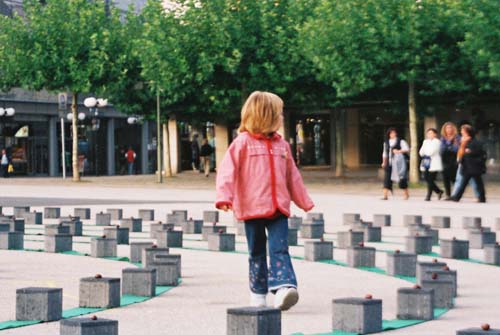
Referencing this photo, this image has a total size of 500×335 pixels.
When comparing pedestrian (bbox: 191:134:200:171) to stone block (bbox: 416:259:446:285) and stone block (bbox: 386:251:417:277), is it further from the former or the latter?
stone block (bbox: 416:259:446:285)

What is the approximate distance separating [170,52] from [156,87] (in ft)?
6.57

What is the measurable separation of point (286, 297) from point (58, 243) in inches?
273

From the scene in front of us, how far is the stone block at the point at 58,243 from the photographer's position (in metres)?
16.3

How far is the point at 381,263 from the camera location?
14891mm

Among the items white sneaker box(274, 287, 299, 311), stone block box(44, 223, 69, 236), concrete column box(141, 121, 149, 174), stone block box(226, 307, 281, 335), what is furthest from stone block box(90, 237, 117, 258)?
concrete column box(141, 121, 149, 174)

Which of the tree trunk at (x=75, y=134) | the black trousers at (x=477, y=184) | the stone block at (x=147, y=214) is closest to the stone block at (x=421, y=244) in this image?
the stone block at (x=147, y=214)

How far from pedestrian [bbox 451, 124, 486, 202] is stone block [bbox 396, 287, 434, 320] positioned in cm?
2034

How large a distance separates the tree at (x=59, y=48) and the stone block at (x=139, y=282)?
3895 centimetres

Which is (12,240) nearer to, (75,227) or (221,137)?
(75,227)

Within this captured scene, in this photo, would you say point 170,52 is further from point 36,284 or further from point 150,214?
point 36,284

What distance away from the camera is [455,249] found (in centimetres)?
1534

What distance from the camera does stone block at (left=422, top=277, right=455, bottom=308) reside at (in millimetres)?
10492

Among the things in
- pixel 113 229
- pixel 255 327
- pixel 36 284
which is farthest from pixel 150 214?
pixel 255 327

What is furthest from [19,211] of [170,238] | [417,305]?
[417,305]
